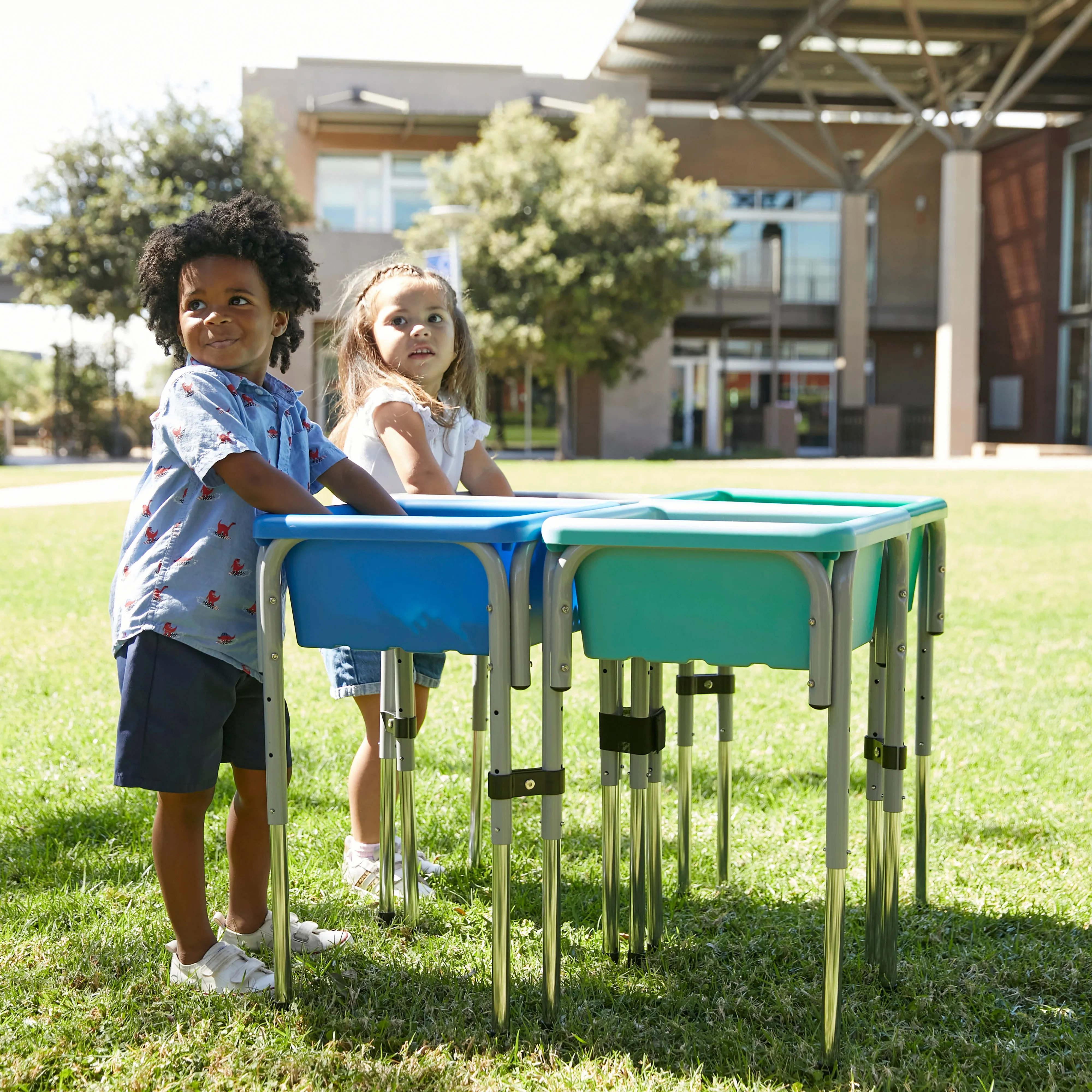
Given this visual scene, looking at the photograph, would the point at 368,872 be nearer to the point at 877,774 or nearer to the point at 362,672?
the point at 362,672

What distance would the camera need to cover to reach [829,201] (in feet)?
100

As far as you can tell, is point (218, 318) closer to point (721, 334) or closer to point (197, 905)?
point (197, 905)

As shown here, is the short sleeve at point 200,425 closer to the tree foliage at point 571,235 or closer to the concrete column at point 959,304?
the tree foliage at point 571,235

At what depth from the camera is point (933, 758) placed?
13.7ft

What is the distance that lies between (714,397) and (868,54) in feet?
27.9

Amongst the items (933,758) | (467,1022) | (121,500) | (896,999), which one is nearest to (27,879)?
(467,1022)

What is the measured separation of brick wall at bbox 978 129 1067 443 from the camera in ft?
95.3

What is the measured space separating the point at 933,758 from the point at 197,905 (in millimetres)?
2708

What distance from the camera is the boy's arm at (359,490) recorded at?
7.89 ft

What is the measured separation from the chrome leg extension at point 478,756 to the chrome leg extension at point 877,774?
1.01 m

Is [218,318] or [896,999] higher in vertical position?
[218,318]

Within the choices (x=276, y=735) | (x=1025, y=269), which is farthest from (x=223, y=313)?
(x=1025, y=269)

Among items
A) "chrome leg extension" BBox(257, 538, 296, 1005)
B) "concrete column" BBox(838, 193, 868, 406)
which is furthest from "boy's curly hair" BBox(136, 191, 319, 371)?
"concrete column" BBox(838, 193, 868, 406)

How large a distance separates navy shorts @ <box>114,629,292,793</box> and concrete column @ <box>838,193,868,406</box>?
2836 centimetres
